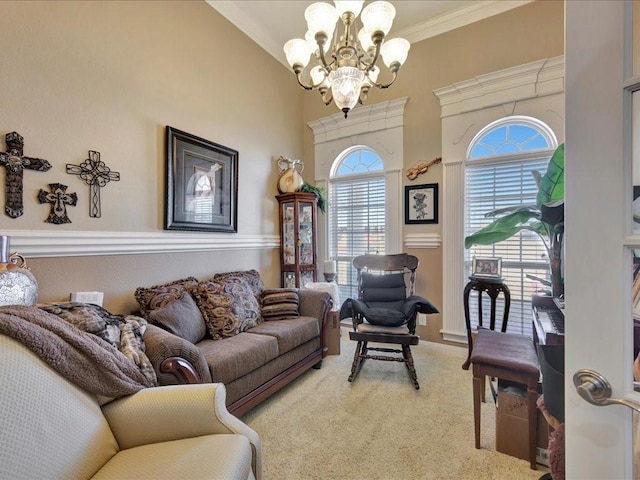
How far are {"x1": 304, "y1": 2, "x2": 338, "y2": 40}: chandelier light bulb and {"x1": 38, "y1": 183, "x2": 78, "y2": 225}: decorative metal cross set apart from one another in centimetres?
195

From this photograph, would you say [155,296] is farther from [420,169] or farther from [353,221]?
[420,169]

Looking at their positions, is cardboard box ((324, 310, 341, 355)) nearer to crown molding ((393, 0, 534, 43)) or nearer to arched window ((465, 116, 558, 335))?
arched window ((465, 116, 558, 335))

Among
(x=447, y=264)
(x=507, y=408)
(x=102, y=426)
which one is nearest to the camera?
(x=102, y=426)

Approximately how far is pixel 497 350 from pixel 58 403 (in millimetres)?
2251

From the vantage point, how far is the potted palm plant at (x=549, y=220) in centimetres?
199

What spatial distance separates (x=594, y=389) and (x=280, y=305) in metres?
2.53

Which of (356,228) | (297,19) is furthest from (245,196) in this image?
(297,19)

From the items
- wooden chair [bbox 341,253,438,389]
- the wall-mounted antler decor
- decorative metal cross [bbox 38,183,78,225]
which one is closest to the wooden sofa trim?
decorative metal cross [bbox 38,183,78,225]

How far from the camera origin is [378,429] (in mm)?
1962

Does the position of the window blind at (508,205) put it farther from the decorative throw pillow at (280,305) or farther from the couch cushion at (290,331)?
the decorative throw pillow at (280,305)

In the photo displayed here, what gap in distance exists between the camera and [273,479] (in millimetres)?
1562

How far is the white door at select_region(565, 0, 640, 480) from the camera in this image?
0.59 metres

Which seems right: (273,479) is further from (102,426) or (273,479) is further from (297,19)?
(297,19)

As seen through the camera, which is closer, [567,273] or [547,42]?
[567,273]
